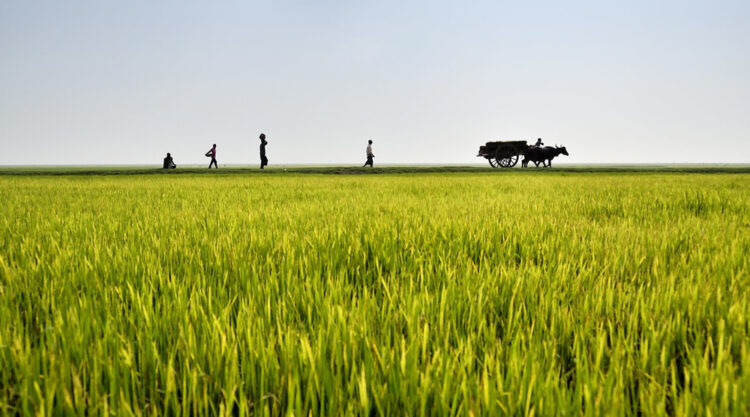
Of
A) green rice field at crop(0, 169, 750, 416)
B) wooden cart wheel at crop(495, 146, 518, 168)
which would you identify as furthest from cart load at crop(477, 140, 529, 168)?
green rice field at crop(0, 169, 750, 416)

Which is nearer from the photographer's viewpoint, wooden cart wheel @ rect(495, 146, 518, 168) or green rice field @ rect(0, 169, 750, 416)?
green rice field @ rect(0, 169, 750, 416)

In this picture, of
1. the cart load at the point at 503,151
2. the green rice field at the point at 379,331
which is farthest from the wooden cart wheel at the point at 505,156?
the green rice field at the point at 379,331

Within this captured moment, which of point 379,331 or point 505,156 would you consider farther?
point 505,156

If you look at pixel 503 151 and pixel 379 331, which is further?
pixel 503 151

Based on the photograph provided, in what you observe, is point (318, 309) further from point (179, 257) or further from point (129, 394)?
point (179, 257)

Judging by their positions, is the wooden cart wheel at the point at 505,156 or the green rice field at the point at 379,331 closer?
the green rice field at the point at 379,331

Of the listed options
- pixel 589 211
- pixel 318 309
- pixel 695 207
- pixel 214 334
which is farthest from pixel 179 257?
pixel 695 207

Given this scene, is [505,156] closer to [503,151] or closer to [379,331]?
[503,151]

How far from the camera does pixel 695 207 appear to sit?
4.47 meters

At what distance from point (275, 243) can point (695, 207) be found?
4.35 meters

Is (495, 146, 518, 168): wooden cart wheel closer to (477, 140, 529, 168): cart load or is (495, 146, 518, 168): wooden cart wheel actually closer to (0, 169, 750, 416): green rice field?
(477, 140, 529, 168): cart load

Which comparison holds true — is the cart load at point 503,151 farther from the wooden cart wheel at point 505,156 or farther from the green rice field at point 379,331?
the green rice field at point 379,331

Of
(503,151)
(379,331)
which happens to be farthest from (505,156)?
(379,331)

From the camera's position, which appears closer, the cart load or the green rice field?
the green rice field
